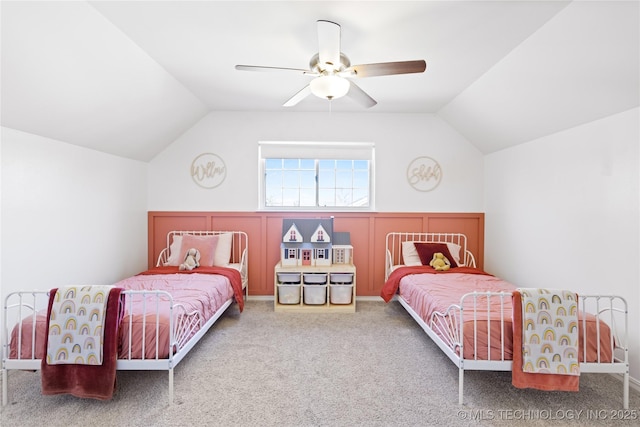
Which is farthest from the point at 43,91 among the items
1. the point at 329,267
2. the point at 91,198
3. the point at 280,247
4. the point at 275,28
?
the point at 329,267

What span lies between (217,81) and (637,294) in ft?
13.3

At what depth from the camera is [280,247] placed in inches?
175

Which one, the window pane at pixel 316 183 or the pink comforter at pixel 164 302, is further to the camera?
the window pane at pixel 316 183

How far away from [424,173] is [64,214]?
13.7 feet

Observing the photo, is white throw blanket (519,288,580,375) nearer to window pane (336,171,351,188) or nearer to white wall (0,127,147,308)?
window pane (336,171,351,188)

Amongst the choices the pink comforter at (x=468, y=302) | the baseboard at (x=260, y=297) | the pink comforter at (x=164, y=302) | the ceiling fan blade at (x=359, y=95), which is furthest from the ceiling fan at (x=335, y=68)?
the baseboard at (x=260, y=297)

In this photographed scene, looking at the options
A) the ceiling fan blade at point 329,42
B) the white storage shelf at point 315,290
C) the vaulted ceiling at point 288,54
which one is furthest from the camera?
the white storage shelf at point 315,290

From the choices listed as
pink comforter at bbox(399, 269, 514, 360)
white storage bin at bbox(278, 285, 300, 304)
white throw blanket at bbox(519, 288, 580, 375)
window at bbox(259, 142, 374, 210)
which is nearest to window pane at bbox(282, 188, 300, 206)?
window at bbox(259, 142, 374, 210)

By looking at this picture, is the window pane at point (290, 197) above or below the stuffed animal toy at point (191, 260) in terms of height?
above

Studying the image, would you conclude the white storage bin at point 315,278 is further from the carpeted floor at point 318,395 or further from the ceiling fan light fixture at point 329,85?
the ceiling fan light fixture at point 329,85

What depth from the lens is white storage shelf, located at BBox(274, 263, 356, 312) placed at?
4.07m

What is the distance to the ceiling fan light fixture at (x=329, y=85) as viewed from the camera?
7.22ft

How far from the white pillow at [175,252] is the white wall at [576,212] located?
411cm

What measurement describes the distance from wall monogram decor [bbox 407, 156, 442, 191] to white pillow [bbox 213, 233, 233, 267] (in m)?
2.62
